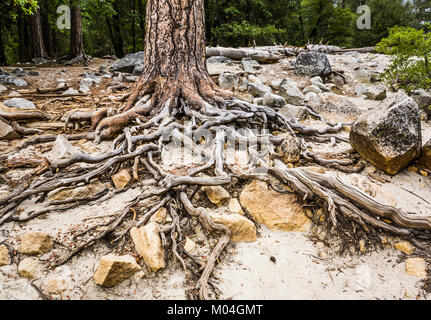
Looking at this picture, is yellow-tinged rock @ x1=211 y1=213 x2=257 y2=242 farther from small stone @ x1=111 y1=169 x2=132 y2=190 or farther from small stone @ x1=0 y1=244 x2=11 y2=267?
small stone @ x1=0 y1=244 x2=11 y2=267

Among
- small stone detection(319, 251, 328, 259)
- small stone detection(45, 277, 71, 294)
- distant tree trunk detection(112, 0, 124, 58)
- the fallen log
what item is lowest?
small stone detection(319, 251, 328, 259)

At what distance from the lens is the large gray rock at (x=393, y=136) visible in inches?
103

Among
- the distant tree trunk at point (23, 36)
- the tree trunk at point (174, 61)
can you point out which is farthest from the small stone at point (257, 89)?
the distant tree trunk at point (23, 36)

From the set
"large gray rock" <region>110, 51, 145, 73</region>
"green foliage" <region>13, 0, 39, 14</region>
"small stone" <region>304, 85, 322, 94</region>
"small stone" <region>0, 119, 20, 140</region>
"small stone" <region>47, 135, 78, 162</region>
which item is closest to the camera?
"small stone" <region>47, 135, 78, 162</region>

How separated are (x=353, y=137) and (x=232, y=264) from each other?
251 cm

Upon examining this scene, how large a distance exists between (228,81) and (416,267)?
547 cm

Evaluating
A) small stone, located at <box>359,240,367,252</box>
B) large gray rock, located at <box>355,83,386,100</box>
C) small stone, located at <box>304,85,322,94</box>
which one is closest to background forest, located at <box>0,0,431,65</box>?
small stone, located at <box>304,85,322,94</box>

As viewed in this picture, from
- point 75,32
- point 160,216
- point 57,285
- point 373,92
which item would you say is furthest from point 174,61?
point 75,32

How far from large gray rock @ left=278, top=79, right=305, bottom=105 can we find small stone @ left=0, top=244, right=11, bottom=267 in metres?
5.65

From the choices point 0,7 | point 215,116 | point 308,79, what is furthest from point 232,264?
point 0,7

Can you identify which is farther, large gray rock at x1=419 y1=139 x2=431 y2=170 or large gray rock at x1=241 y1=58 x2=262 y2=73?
large gray rock at x1=241 y1=58 x2=262 y2=73

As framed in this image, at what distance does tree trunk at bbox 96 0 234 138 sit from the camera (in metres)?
3.86

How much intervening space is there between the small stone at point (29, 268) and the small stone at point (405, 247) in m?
3.09

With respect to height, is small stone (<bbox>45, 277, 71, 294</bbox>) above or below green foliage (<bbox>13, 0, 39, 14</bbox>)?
below
